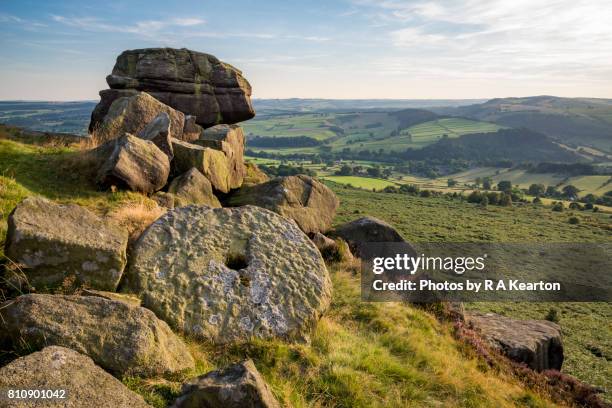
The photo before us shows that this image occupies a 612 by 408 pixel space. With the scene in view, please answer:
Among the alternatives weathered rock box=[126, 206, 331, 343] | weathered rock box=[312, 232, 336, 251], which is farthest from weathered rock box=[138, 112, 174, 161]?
weathered rock box=[312, 232, 336, 251]

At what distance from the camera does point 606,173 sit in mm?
183500

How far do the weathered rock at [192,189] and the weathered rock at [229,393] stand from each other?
8.84 metres

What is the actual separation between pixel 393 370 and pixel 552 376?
946 centimetres

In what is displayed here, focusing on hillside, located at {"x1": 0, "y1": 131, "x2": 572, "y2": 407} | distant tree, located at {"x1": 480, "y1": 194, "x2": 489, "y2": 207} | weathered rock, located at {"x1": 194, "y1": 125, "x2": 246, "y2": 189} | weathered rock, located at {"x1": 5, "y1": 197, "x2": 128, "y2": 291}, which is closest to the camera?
weathered rock, located at {"x1": 5, "y1": 197, "x2": 128, "y2": 291}

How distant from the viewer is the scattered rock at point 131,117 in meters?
17.5

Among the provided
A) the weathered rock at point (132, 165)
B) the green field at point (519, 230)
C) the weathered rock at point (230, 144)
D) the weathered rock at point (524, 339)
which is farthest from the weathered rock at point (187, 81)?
the green field at point (519, 230)

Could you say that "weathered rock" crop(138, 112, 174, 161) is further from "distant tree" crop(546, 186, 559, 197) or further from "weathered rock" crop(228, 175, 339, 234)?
"distant tree" crop(546, 186, 559, 197)

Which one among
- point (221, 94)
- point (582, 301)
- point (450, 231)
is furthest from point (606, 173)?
point (221, 94)

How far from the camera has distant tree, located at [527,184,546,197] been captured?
6147 inches

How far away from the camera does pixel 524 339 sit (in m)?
16.4

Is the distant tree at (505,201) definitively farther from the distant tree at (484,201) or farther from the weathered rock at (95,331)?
the weathered rock at (95,331)

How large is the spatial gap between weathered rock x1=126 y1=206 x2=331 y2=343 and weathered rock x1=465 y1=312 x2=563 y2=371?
9.24 metres

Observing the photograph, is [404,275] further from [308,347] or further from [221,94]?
[221,94]

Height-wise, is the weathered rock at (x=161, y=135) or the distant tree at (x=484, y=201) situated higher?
the weathered rock at (x=161, y=135)
